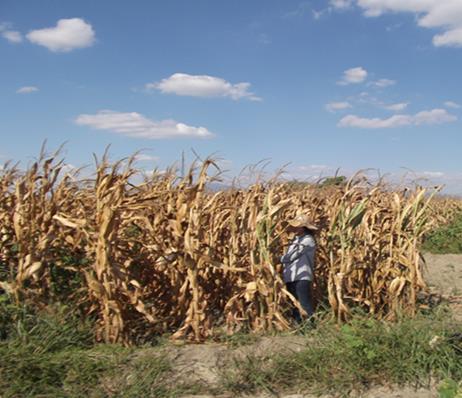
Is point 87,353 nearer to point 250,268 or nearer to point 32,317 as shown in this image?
point 32,317

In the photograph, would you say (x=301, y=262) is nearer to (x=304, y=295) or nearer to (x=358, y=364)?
(x=304, y=295)

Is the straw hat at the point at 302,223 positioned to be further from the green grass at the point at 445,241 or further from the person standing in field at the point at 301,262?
the green grass at the point at 445,241

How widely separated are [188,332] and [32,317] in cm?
153

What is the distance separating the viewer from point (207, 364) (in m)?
4.42

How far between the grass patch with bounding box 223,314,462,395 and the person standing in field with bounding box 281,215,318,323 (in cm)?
108

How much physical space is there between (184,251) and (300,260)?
4.60ft

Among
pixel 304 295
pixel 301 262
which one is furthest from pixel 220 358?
pixel 301 262

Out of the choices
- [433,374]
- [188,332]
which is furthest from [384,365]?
[188,332]

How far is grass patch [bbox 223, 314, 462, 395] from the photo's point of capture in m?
4.07

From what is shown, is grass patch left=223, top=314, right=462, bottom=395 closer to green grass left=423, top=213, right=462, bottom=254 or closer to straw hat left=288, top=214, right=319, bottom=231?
straw hat left=288, top=214, right=319, bottom=231

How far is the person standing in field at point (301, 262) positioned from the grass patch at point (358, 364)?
42.6 inches

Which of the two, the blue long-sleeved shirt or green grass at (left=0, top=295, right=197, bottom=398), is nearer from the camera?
green grass at (left=0, top=295, right=197, bottom=398)

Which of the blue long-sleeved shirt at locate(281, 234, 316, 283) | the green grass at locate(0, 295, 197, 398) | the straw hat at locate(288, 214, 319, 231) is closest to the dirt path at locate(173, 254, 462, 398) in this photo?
the green grass at locate(0, 295, 197, 398)

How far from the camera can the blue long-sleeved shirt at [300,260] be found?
18.2ft
